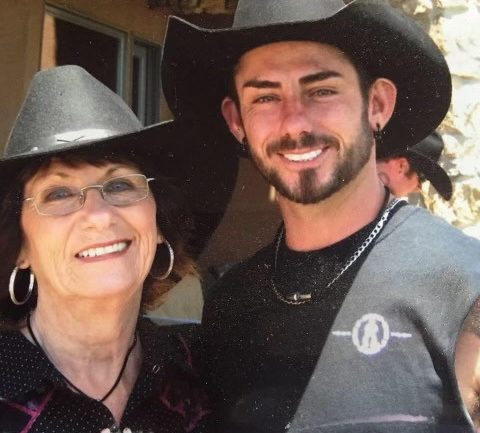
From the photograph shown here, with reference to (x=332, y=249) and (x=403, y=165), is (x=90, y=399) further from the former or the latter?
(x=403, y=165)

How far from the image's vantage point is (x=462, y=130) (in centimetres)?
357

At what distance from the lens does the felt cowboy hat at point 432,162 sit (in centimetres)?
320

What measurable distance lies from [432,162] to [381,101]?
3.62 feet

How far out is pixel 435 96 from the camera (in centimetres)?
237

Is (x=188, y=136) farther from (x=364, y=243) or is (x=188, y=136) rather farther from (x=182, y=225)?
(x=364, y=243)

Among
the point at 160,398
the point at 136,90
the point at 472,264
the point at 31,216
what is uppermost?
the point at 472,264

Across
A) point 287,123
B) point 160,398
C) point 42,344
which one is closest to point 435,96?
point 287,123

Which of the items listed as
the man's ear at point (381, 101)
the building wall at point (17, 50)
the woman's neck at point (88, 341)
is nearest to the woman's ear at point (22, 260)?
the woman's neck at point (88, 341)

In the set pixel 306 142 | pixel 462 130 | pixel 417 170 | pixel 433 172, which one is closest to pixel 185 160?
pixel 306 142

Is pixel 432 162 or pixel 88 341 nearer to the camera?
pixel 88 341

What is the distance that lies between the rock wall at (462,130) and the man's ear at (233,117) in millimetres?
1417

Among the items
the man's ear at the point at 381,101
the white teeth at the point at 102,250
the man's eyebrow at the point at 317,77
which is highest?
the man's eyebrow at the point at 317,77

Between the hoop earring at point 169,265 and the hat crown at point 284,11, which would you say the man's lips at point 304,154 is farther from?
the hoop earring at point 169,265

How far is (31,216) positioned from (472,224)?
2229mm
